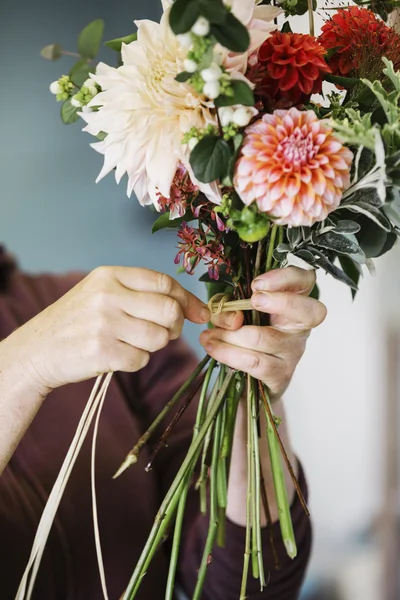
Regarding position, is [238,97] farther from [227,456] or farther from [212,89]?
[227,456]

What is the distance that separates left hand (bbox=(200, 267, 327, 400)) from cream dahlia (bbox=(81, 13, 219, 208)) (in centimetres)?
12

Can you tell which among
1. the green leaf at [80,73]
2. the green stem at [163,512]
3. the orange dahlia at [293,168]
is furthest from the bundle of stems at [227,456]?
the green leaf at [80,73]

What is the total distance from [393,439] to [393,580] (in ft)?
0.76

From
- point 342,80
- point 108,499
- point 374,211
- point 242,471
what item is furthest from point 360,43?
point 108,499

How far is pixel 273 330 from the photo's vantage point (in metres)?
0.66

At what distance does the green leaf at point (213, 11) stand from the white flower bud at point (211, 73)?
35 mm

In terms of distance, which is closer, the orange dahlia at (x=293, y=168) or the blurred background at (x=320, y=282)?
the orange dahlia at (x=293, y=168)

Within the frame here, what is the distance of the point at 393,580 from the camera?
39.4 inches

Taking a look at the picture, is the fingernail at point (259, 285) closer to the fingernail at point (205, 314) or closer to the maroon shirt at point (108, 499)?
the fingernail at point (205, 314)

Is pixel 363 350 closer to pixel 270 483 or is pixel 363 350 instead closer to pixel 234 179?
pixel 270 483

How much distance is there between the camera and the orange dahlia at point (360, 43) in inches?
23.4

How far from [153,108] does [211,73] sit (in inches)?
3.5

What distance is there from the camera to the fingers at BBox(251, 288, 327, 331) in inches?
24.0

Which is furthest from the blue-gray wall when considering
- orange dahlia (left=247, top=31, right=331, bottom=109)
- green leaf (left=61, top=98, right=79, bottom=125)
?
orange dahlia (left=247, top=31, right=331, bottom=109)
